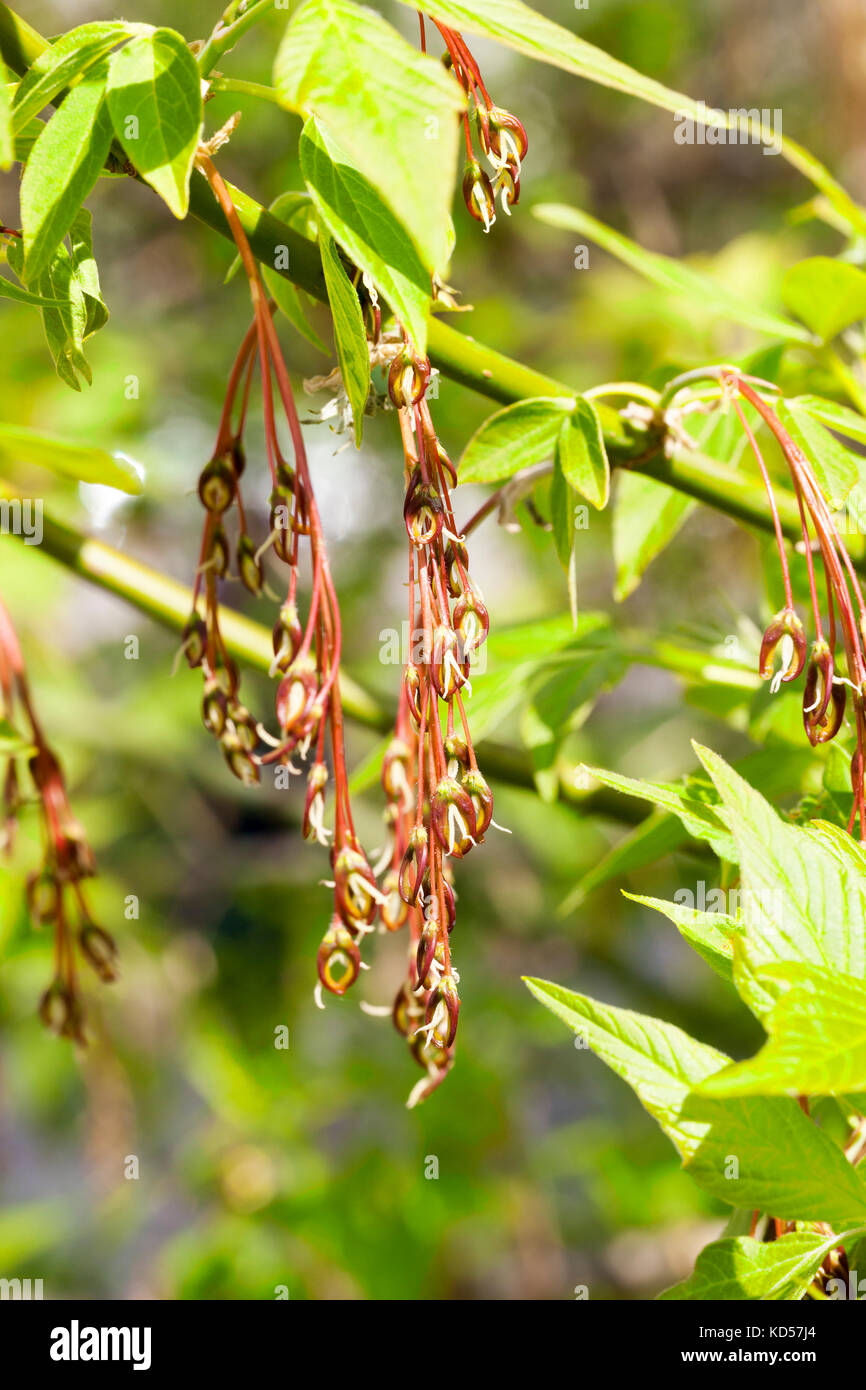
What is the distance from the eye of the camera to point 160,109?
22 cm

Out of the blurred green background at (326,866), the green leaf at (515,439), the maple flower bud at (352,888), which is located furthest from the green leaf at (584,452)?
the blurred green background at (326,866)

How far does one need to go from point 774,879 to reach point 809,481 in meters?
0.11

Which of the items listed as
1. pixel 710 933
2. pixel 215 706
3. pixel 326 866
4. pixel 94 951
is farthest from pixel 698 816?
pixel 326 866

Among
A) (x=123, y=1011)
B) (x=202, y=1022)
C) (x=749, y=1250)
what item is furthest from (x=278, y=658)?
(x=123, y=1011)

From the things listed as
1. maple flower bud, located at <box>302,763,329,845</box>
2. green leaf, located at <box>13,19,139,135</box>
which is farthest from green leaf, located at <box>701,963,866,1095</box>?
green leaf, located at <box>13,19,139,135</box>

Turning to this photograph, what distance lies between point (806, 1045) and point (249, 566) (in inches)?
7.3

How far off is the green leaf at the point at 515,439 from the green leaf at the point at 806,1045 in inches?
5.7

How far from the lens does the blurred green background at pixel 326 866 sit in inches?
37.2

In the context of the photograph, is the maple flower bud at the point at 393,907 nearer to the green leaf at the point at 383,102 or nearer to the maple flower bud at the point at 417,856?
the maple flower bud at the point at 417,856

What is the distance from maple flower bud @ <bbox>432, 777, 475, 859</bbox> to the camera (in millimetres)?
238

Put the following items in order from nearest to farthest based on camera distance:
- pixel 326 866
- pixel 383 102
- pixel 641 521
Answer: pixel 383 102 < pixel 641 521 < pixel 326 866

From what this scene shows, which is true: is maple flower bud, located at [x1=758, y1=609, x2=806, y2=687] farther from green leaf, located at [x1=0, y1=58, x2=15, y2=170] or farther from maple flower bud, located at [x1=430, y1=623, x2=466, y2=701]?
green leaf, located at [x1=0, y1=58, x2=15, y2=170]

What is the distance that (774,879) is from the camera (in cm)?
23

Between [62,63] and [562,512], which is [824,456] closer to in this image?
[562,512]
